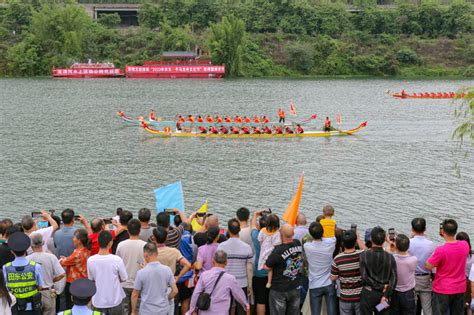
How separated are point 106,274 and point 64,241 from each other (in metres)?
1.47

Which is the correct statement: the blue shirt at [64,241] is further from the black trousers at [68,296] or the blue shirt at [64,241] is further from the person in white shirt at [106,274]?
the person in white shirt at [106,274]

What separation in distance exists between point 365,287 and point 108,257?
3366mm

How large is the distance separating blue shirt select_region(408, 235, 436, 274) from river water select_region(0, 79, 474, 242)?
12.6 m

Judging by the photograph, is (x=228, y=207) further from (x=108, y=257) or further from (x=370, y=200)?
(x=108, y=257)


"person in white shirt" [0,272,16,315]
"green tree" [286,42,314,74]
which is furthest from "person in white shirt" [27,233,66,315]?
"green tree" [286,42,314,74]

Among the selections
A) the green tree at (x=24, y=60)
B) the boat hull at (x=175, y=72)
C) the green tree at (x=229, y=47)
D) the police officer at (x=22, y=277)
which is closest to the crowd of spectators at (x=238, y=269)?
the police officer at (x=22, y=277)

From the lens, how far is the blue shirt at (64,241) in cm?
933

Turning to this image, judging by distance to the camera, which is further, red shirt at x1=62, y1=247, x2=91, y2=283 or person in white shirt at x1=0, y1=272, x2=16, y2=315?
red shirt at x1=62, y1=247, x2=91, y2=283

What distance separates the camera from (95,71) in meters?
89.1

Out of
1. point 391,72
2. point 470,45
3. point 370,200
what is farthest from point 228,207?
point 470,45

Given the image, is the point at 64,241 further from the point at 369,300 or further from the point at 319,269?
the point at 369,300

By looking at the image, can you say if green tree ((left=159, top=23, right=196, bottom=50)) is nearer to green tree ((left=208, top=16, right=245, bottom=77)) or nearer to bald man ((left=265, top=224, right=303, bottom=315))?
green tree ((left=208, top=16, right=245, bottom=77))

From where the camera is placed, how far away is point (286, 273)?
8.58 m

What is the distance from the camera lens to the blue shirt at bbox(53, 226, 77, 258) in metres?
9.33
